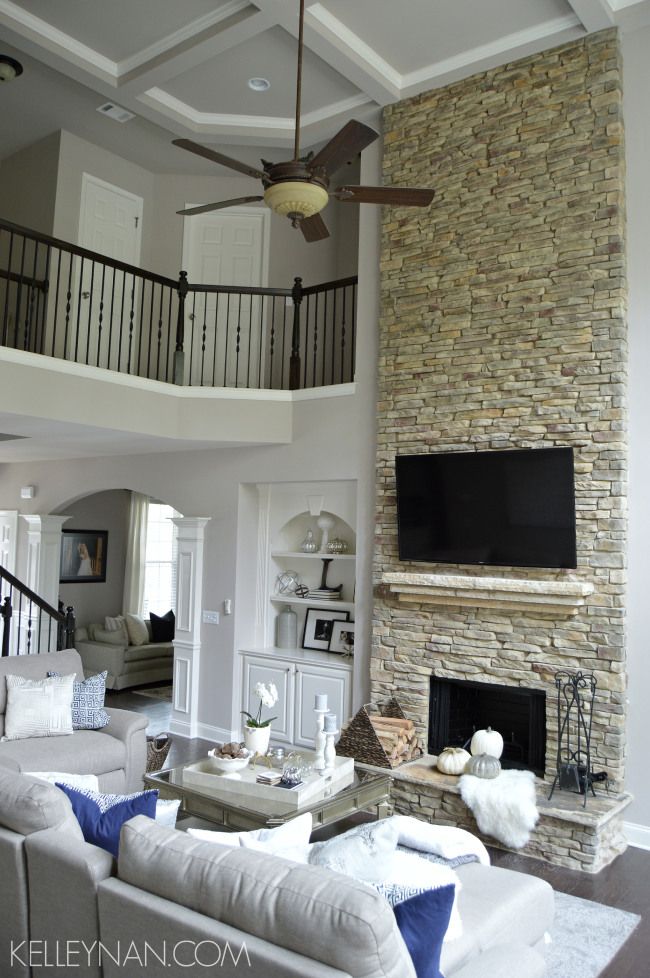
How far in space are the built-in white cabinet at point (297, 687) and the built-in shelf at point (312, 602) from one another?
17.8 inches

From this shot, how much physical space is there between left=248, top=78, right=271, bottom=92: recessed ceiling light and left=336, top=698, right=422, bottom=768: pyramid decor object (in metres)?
4.91

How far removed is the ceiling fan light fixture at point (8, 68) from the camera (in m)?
6.14

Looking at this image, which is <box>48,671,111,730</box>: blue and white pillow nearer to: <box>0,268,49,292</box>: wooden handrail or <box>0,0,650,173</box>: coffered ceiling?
<box>0,268,49,292</box>: wooden handrail

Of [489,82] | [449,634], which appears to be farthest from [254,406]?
[489,82]

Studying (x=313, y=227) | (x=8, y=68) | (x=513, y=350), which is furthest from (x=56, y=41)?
(x=513, y=350)

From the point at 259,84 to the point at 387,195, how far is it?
3381mm

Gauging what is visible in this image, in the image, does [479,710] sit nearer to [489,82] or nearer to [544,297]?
[544,297]

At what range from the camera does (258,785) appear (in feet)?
14.2

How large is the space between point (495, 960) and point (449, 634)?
3224mm

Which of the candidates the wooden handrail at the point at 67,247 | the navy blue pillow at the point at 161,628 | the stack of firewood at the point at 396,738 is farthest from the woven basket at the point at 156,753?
the navy blue pillow at the point at 161,628

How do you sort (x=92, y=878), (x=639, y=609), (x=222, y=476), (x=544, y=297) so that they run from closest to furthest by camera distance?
(x=92, y=878) < (x=639, y=609) < (x=544, y=297) < (x=222, y=476)

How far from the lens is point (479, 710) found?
5773mm

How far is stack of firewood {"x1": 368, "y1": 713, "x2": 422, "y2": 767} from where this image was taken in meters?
5.38

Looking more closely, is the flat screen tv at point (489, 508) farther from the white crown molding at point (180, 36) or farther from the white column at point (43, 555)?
the white column at point (43, 555)
